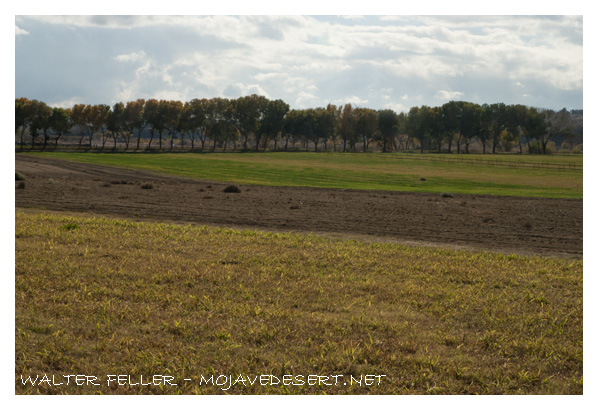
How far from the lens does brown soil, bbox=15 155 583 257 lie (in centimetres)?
1972

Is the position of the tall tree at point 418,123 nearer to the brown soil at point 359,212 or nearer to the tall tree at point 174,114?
the tall tree at point 174,114

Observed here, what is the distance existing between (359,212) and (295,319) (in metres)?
18.0

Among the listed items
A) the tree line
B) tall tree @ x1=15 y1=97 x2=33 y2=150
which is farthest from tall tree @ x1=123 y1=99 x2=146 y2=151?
tall tree @ x1=15 y1=97 x2=33 y2=150

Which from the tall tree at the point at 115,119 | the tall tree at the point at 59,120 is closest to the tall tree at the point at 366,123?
the tall tree at the point at 115,119

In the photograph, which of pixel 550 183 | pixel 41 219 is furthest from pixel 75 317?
pixel 550 183

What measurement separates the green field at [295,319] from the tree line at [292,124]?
9649cm

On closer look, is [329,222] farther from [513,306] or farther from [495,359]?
[495,359]

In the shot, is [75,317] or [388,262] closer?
[75,317]

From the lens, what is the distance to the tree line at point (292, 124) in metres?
117

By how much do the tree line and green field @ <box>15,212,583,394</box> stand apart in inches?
3799

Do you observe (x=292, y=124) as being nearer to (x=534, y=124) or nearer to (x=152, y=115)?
(x=152, y=115)

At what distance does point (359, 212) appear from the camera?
2622 cm

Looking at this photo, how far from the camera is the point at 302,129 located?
148000mm

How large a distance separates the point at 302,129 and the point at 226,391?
472 ft
